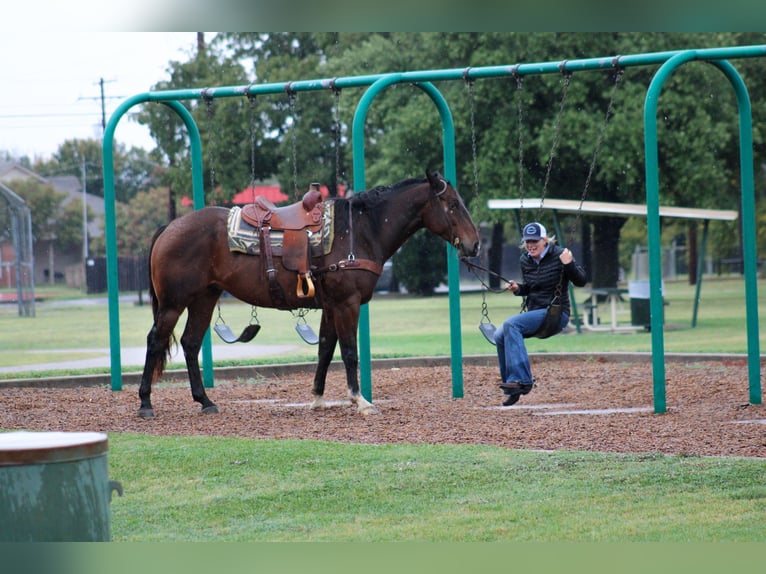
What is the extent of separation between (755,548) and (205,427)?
5762 mm

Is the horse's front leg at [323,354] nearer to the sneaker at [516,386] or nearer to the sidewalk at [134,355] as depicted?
the sneaker at [516,386]

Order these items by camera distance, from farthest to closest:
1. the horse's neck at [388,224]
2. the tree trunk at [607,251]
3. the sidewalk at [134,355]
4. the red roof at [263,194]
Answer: the red roof at [263,194], the tree trunk at [607,251], the sidewalk at [134,355], the horse's neck at [388,224]

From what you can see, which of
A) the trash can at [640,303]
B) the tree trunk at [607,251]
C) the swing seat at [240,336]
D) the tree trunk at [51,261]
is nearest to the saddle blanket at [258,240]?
the swing seat at [240,336]

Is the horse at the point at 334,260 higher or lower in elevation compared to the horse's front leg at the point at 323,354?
higher

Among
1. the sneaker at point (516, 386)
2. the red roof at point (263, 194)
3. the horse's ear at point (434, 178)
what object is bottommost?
the sneaker at point (516, 386)

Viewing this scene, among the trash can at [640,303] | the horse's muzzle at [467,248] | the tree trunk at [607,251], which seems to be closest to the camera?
the horse's muzzle at [467,248]

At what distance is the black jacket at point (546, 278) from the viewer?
10.8 meters

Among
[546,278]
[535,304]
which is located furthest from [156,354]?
[546,278]

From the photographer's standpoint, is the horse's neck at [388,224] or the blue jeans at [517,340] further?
the horse's neck at [388,224]

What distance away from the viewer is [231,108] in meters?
45.2

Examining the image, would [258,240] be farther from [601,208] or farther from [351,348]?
[601,208]

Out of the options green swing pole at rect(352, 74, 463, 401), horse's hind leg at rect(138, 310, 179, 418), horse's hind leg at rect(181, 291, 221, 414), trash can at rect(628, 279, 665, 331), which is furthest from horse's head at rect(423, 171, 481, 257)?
trash can at rect(628, 279, 665, 331)

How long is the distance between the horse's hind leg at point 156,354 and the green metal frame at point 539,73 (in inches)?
78.2

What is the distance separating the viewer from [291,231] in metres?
11.4
